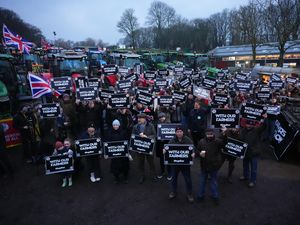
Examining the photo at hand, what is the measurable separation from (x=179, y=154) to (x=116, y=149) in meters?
Answer: 1.93

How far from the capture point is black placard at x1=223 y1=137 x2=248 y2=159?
6.41 m

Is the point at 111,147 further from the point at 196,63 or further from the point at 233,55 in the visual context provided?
the point at 233,55

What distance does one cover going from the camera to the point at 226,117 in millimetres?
7027

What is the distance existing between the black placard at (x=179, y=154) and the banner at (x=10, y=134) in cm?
731

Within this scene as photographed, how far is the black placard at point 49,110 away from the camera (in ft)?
27.7

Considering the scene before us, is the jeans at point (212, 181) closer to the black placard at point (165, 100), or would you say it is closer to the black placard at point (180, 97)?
the black placard at point (165, 100)

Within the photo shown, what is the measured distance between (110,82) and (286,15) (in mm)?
23501

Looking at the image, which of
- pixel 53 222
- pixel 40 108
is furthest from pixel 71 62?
pixel 53 222

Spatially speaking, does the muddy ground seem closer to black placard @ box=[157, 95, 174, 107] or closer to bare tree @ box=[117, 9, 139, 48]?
black placard @ box=[157, 95, 174, 107]

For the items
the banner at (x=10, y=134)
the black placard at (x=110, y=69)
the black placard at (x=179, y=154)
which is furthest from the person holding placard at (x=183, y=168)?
the banner at (x=10, y=134)

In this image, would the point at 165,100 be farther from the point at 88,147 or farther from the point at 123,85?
the point at 88,147

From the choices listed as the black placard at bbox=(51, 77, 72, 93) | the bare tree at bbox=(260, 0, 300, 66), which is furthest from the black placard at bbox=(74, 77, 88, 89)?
the bare tree at bbox=(260, 0, 300, 66)

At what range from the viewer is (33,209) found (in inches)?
249

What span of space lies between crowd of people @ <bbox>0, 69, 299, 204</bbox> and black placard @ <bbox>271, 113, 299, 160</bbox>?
1.95 ft
